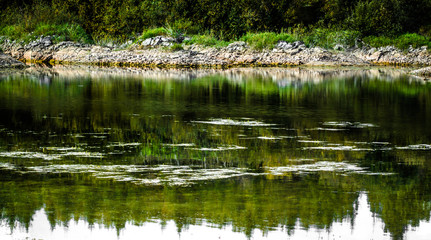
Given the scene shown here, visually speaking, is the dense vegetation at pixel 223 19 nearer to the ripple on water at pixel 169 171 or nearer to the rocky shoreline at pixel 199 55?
the rocky shoreline at pixel 199 55

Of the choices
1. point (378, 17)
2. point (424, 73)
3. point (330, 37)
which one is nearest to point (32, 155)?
point (424, 73)

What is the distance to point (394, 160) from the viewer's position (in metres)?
9.16

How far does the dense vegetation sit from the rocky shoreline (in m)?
1.12

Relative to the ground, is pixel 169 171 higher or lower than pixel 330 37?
lower

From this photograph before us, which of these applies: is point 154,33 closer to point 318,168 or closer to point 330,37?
point 330,37

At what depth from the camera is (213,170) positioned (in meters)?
8.32

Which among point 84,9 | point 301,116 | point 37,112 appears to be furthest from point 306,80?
point 84,9

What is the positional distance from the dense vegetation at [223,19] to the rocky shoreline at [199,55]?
Answer: 112cm

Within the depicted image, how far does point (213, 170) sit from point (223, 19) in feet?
124

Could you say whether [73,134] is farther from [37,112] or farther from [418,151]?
[418,151]

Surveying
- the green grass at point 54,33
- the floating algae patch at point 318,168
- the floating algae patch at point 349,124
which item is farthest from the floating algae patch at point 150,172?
the green grass at point 54,33

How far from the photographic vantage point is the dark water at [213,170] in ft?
19.7

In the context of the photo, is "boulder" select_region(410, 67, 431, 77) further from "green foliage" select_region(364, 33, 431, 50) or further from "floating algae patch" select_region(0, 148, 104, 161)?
"floating algae patch" select_region(0, 148, 104, 161)

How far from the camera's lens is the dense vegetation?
4366cm
